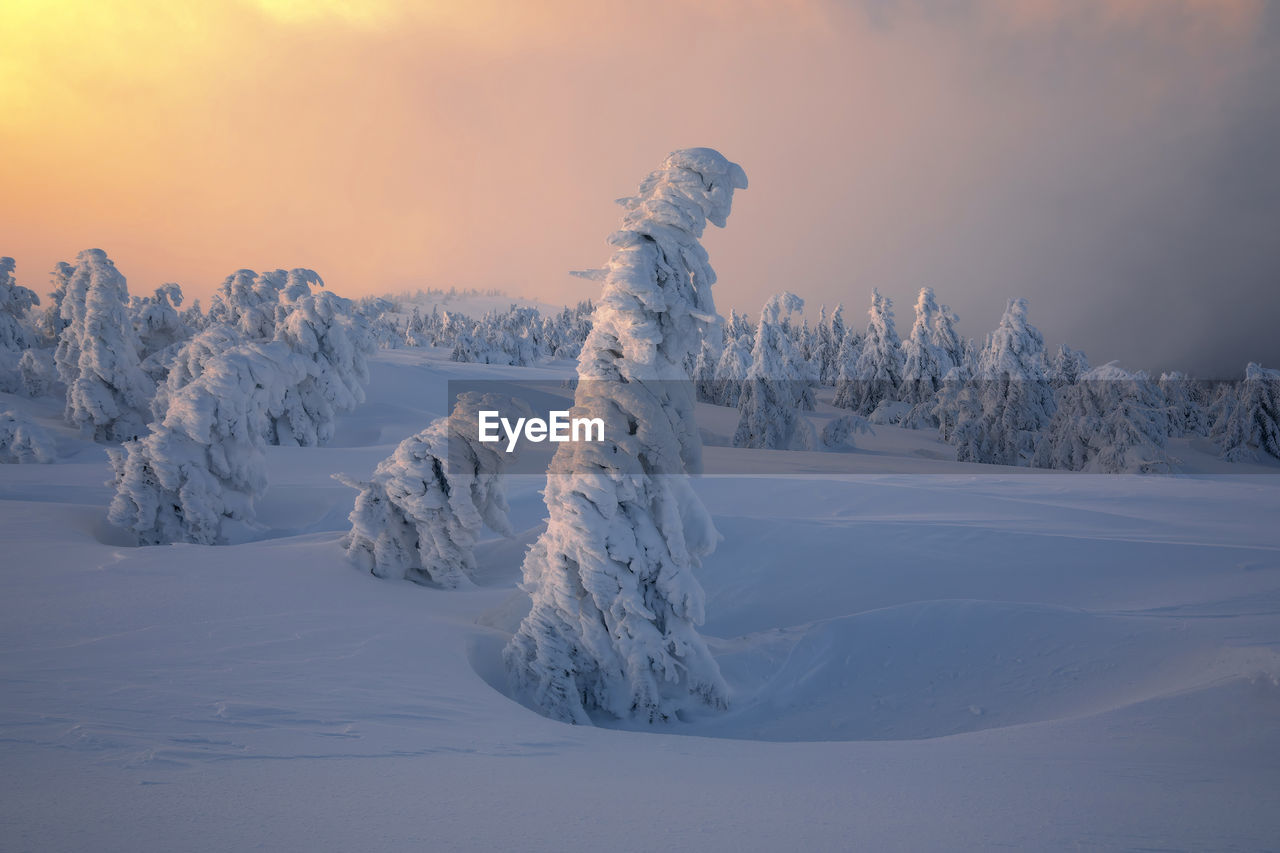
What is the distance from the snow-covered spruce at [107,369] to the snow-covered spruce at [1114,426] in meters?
34.7

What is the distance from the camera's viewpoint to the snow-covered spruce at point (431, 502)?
9219 mm

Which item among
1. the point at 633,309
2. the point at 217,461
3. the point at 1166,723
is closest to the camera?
the point at 1166,723

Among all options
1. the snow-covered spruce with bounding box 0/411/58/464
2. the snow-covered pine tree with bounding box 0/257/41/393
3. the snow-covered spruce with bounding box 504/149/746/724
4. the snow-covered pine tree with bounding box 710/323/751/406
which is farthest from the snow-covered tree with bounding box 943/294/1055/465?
the snow-covered pine tree with bounding box 0/257/41/393

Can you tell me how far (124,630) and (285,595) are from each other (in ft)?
5.56

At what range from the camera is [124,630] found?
553 centimetres

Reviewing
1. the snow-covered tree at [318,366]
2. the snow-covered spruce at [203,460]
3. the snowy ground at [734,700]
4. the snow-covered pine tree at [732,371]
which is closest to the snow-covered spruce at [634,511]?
the snowy ground at [734,700]

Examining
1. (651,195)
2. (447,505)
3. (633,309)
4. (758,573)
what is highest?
(651,195)

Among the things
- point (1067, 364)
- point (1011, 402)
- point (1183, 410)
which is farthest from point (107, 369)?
point (1067, 364)

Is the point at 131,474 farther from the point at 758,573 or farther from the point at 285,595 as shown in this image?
the point at 758,573

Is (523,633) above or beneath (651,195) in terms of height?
beneath

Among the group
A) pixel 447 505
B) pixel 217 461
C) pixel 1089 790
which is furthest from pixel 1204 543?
pixel 217 461

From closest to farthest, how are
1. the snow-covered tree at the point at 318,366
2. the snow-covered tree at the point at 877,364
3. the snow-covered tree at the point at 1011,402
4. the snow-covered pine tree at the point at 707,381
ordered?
1. the snow-covered tree at the point at 318,366
2. the snow-covered tree at the point at 1011,402
3. the snow-covered tree at the point at 877,364
4. the snow-covered pine tree at the point at 707,381

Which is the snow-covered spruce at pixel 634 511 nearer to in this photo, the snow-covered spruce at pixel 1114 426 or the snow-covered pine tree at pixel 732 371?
the snow-covered spruce at pixel 1114 426

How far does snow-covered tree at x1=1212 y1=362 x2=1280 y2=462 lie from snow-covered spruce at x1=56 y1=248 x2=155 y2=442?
44.4m
